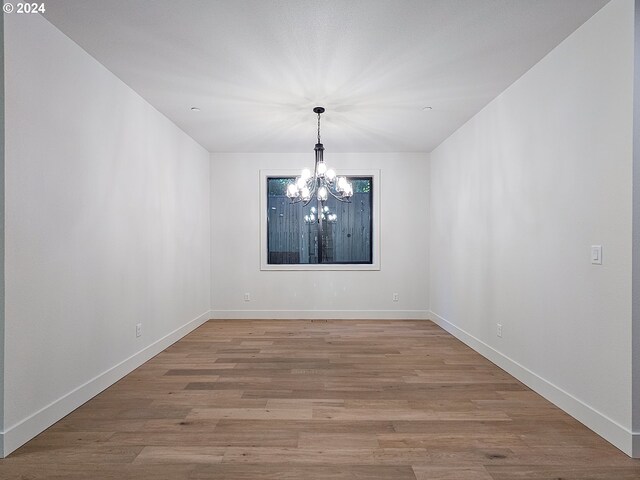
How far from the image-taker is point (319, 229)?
20.6ft

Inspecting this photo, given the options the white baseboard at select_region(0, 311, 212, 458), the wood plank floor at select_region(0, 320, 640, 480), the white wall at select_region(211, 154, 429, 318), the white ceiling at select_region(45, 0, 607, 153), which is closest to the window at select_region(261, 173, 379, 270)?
the white wall at select_region(211, 154, 429, 318)

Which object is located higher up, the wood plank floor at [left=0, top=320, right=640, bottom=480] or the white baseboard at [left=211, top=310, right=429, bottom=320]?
the white baseboard at [left=211, top=310, right=429, bottom=320]

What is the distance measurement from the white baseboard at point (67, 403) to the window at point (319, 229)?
2.55 metres

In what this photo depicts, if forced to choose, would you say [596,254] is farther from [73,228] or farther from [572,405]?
[73,228]

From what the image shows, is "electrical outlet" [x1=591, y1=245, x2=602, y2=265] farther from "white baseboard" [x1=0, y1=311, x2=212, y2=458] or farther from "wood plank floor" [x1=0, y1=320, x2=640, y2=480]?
"white baseboard" [x1=0, y1=311, x2=212, y2=458]

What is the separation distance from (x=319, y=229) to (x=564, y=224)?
397 centimetres

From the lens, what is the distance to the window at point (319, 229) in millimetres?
6195

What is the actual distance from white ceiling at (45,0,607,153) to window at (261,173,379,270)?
193 centimetres

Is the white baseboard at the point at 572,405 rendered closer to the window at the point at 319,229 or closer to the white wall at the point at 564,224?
the white wall at the point at 564,224

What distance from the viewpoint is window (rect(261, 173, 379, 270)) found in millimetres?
6195

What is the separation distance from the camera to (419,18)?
246 centimetres

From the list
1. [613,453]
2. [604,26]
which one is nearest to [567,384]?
[613,453]

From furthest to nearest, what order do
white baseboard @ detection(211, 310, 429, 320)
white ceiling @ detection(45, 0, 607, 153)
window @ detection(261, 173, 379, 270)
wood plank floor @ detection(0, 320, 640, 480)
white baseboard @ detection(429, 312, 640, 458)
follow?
window @ detection(261, 173, 379, 270) → white baseboard @ detection(211, 310, 429, 320) → white ceiling @ detection(45, 0, 607, 153) → white baseboard @ detection(429, 312, 640, 458) → wood plank floor @ detection(0, 320, 640, 480)

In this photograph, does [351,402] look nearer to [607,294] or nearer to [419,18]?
[607,294]
